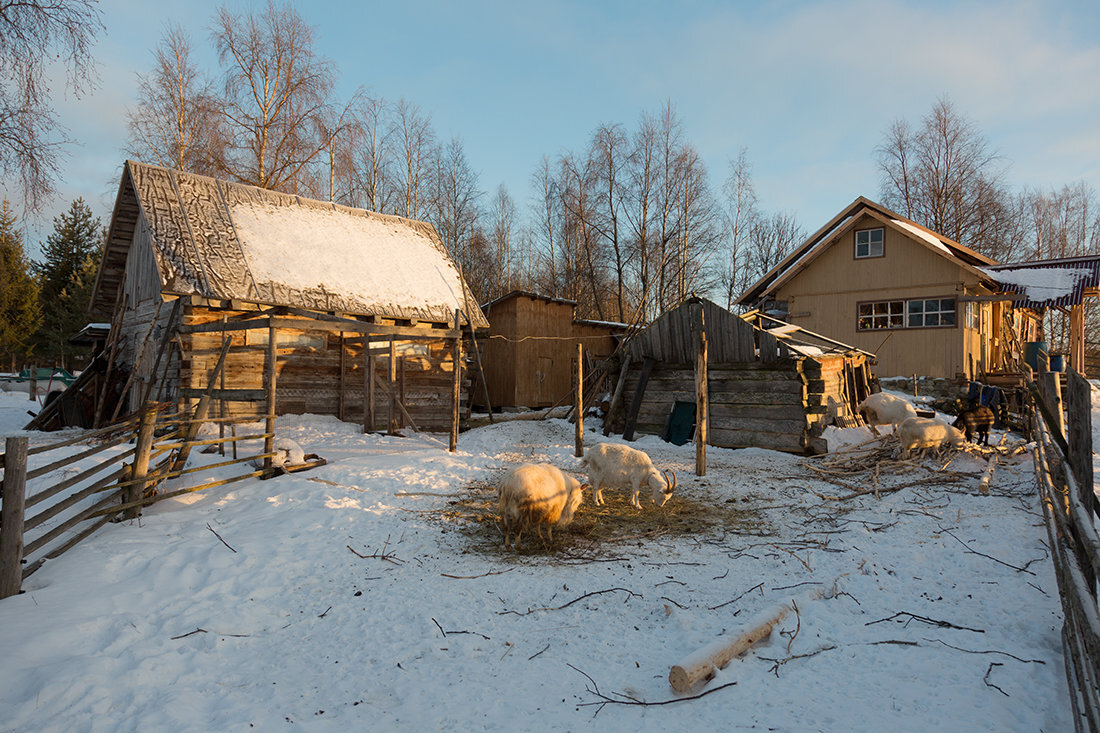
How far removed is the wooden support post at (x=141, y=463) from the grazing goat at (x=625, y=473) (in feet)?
19.0

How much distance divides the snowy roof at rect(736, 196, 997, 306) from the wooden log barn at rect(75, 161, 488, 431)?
13180 millimetres

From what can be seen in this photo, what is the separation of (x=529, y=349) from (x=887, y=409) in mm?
12428

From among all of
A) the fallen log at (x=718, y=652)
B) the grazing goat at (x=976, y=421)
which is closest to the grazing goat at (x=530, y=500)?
the fallen log at (x=718, y=652)

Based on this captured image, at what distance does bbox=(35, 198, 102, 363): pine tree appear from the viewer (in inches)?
1363

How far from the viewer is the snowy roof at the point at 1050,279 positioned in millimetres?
18984

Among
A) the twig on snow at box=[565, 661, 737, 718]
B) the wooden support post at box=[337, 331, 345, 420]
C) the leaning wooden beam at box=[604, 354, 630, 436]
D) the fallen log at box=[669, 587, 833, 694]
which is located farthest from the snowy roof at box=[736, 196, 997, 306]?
the twig on snow at box=[565, 661, 737, 718]

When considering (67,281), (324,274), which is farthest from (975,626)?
(67,281)

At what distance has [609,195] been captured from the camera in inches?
1199

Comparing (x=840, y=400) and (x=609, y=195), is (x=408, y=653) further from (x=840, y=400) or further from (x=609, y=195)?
(x=609, y=195)

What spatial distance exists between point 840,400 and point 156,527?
14.5 m

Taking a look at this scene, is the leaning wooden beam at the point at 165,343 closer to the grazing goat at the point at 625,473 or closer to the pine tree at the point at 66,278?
the grazing goat at the point at 625,473

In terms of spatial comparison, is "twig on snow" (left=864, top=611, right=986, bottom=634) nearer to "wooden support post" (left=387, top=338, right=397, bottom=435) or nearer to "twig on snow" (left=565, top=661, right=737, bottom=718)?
"twig on snow" (left=565, top=661, right=737, bottom=718)

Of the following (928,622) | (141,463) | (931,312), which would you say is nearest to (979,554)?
(928,622)

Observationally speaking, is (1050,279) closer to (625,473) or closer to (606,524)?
(625,473)
